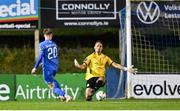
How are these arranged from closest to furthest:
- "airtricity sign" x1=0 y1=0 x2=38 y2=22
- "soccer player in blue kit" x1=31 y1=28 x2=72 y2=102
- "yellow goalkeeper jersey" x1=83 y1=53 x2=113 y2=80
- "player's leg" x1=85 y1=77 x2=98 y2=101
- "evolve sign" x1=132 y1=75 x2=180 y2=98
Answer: "soccer player in blue kit" x1=31 y1=28 x2=72 y2=102 → "player's leg" x1=85 y1=77 x2=98 y2=101 → "yellow goalkeeper jersey" x1=83 y1=53 x2=113 y2=80 → "evolve sign" x1=132 y1=75 x2=180 y2=98 → "airtricity sign" x1=0 y1=0 x2=38 y2=22

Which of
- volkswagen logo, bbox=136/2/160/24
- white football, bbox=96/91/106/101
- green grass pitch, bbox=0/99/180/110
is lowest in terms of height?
white football, bbox=96/91/106/101

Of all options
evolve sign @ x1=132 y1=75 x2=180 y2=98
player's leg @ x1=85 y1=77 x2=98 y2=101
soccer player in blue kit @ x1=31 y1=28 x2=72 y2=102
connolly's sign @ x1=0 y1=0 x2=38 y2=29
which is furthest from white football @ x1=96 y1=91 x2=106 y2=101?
connolly's sign @ x1=0 y1=0 x2=38 y2=29

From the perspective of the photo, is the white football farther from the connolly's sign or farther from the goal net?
the connolly's sign

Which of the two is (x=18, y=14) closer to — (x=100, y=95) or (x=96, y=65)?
(x=100, y=95)

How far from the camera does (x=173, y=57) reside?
95.8 ft

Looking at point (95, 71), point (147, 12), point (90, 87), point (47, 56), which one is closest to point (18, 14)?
point (147, 12)

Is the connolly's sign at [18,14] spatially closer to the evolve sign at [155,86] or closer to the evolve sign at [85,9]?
the evolve sign at [85,9]

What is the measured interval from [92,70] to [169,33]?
9564 millimetres

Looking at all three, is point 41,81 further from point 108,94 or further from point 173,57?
point 173,57

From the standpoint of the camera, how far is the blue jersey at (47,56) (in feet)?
59.2

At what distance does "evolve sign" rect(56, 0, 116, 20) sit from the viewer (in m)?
28.3

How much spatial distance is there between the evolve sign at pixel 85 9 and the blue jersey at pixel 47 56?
10183 mm

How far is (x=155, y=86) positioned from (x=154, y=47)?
4993 millimetres

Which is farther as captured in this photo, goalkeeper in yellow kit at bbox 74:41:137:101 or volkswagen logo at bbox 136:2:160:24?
volkswagen logo at bbox 136:2:160:24
